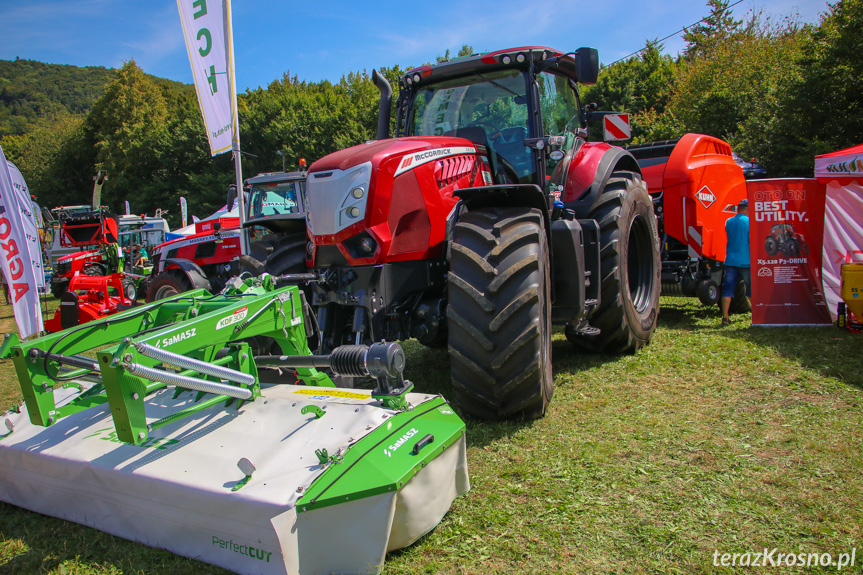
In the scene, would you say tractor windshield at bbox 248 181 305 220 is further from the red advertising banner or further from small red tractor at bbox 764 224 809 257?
small red tractor at bbox 764 224 809 257

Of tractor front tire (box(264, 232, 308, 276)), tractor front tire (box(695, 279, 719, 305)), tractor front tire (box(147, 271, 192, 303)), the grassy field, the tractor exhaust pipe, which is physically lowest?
the grassy field

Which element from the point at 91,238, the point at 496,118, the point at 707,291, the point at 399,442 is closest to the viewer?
the point at 399,442

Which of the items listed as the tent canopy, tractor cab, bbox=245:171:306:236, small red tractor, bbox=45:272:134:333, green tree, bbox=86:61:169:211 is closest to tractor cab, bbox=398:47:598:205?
the tent canopy

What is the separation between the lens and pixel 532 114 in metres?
4.57

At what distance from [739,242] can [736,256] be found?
0.17 m

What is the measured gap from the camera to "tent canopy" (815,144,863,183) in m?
6.18

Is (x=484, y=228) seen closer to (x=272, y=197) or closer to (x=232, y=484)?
(x=232, y=484)

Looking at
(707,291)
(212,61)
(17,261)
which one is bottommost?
(707,291)

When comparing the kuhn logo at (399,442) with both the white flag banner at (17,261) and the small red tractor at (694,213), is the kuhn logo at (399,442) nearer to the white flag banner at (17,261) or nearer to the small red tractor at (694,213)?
the white flag banner at (17,261)

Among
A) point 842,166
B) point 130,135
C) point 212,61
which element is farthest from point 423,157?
point 130,135

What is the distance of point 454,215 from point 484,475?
1835 millimetres

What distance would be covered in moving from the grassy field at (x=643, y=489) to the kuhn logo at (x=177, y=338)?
0.92m

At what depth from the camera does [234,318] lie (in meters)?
2.91

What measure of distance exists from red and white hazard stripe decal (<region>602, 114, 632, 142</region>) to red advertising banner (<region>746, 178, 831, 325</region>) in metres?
1.64
